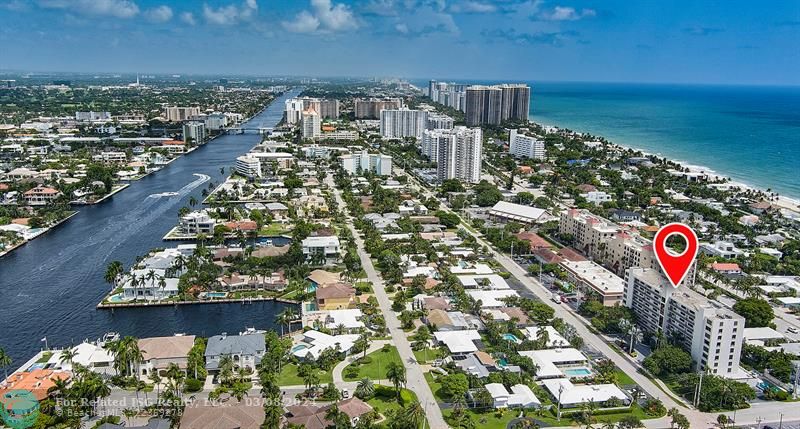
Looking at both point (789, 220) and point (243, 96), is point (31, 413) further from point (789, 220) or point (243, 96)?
point (243, 96)

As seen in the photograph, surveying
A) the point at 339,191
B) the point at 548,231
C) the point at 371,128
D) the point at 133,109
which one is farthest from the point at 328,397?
the point at 133,109

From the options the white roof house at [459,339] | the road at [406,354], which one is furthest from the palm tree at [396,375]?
the white roof house at [459,339]

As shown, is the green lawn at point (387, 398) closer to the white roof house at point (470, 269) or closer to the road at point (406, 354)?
the road at point (406, 354)

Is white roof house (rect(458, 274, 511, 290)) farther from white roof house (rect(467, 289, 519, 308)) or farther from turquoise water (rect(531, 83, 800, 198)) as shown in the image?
turquoise water (rect(531, 83, 800, 198))

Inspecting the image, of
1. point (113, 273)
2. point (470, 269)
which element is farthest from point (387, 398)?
point (113, 273)

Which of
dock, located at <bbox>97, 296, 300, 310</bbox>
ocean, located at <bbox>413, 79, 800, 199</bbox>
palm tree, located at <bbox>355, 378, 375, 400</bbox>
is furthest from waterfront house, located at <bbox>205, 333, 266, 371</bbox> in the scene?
ocean, located at <bbox>413, 79, 800, 199</bbox>

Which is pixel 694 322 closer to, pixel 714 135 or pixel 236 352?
pixel 236 352
